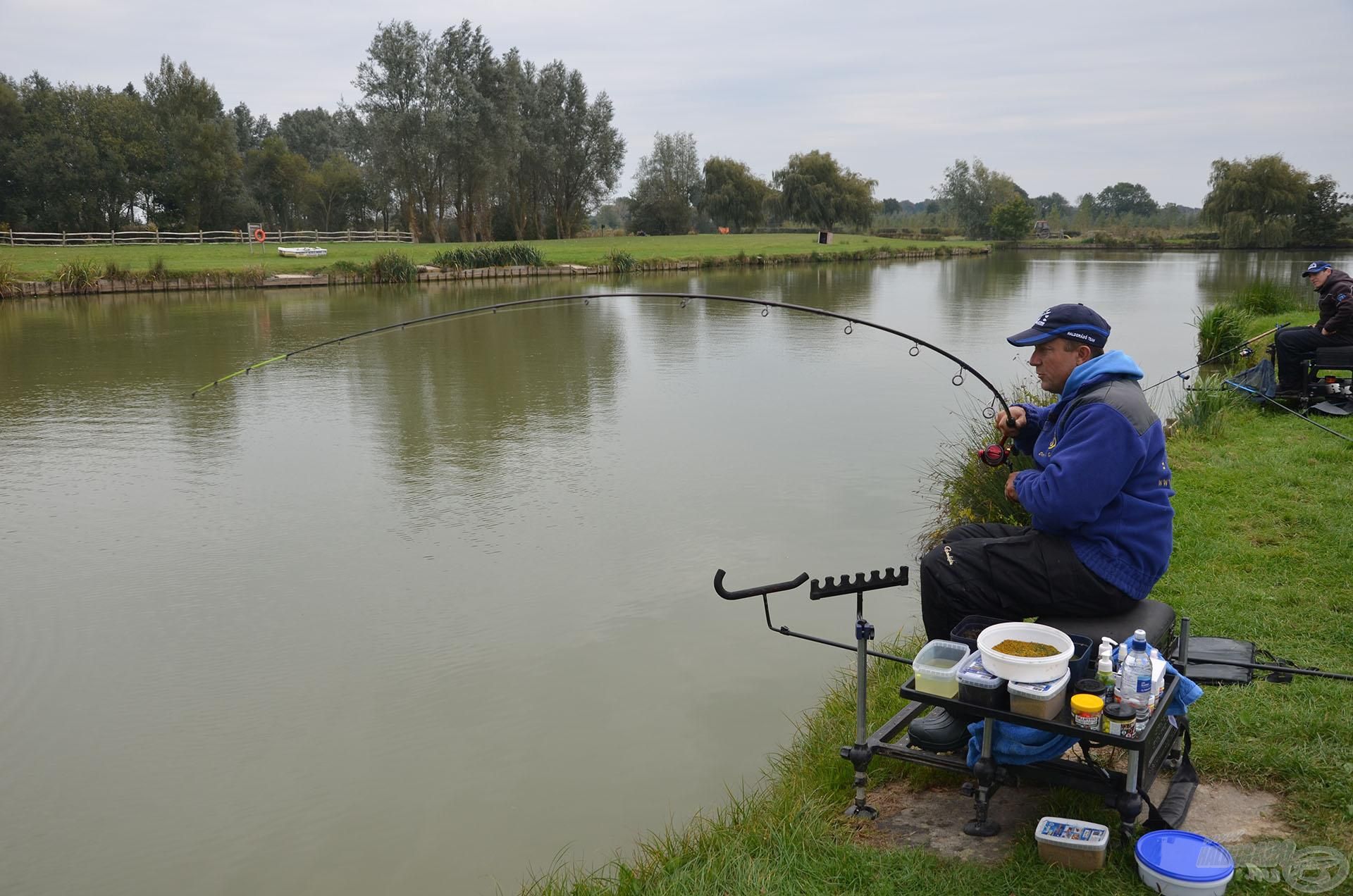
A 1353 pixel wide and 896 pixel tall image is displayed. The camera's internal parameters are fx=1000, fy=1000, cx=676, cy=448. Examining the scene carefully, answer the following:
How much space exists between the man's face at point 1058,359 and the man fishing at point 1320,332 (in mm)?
6501

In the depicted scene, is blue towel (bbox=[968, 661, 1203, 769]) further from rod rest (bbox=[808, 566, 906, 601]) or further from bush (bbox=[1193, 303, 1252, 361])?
bush (bbox=[1193, 303, 1252, 361])

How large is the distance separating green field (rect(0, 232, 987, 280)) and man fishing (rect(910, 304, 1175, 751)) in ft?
89.1

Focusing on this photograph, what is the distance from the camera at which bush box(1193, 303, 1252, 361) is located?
11.9m

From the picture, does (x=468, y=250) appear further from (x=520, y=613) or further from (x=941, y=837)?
(x=941, y=837)

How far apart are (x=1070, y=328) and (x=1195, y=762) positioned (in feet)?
4.56

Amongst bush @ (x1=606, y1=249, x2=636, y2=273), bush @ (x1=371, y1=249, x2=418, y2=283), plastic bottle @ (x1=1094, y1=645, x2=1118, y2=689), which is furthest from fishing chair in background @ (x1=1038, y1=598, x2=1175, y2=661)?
bush @ (x1=606, y1=249, x2=636, y2=273)

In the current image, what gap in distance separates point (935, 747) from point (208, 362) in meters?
13.3

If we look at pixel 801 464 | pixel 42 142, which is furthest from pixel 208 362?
pixel 42 142

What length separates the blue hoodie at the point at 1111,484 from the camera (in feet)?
9.21

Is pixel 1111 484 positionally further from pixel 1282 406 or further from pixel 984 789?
pixel 1282 406

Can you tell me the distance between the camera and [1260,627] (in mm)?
4059

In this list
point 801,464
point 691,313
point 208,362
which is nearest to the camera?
point 801,464

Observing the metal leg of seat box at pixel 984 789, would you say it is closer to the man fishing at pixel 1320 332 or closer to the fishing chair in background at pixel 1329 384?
the fishing chair in background at pixel 1329 384

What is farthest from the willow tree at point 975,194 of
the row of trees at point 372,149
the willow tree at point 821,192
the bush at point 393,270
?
the bush at point 393,270
